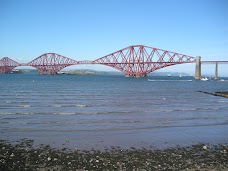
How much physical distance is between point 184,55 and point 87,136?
480ft

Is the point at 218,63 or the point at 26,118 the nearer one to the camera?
the point at 26,118

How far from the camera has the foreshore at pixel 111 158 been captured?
9297mm

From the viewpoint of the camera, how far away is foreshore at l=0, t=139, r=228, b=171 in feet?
30.5

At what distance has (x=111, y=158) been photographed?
1027 centimetres

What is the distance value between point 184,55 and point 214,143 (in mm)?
145329

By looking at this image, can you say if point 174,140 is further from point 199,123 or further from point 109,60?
point 109,60

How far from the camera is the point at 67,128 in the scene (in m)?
15.6

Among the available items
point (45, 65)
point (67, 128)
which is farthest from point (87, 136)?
point (45, 65)

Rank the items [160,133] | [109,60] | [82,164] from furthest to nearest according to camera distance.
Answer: [109,60], [160,133], [82,164]

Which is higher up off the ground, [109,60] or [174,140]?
[109,60]

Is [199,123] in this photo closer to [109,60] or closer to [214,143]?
[214,143]

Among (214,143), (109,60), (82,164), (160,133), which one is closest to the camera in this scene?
(82,164)

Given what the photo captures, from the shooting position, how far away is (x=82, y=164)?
9.50 m

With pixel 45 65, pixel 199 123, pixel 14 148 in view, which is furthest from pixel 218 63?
pixel 14 148
